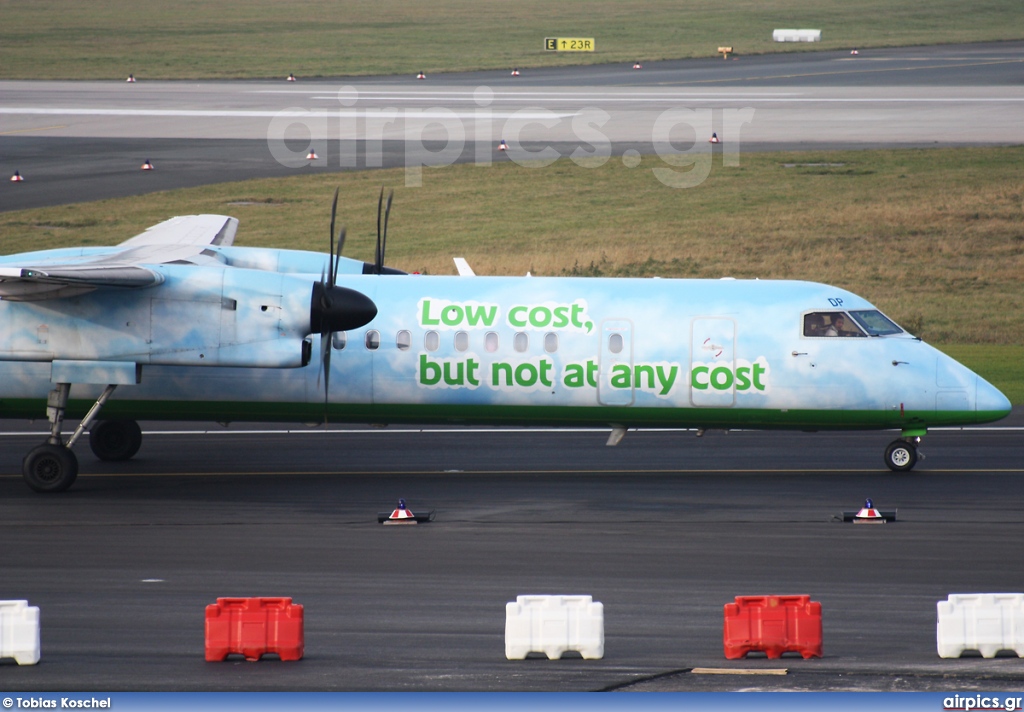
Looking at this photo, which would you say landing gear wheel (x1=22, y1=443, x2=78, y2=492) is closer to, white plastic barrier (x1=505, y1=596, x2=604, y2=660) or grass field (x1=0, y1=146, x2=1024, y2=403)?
white plastic barrier (x1=505, y1=596, x2=604, y2=660)

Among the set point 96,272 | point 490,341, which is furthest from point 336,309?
point 96,272

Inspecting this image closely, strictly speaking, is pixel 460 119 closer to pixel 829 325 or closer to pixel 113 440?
pixel 113 440

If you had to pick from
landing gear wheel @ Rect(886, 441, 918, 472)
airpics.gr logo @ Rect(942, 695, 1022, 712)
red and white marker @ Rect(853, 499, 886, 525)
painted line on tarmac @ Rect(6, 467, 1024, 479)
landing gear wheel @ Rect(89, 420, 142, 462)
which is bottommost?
airpics.gr logo @ Rect(942, 695, 1022, 712)

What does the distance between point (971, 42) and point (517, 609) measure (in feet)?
297

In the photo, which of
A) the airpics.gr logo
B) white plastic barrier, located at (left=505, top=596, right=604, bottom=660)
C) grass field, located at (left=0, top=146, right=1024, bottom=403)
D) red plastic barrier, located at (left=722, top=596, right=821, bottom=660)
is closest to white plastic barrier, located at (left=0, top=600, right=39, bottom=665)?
white plastic barrier, located at (left=505, top=596, right=604, bottom=660)

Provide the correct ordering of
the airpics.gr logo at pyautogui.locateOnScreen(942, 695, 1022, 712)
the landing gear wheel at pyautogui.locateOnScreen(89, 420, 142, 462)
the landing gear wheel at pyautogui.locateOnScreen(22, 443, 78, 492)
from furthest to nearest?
the landing gear wheel at pyautogui.locateOnScreen(89, 420, 142, 462), the landing gear wheel at pyautogui.locateOnScreen(22, 443, 78, 492), the airpics.gr logo at pyautogui.locateOnScreen(942, 695, 1022, 712)

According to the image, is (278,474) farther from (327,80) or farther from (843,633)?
(327,80)

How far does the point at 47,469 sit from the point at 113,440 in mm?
3075

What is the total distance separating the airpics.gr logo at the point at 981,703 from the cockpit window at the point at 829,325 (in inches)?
445

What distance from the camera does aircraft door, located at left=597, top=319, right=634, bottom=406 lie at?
21.6 meters

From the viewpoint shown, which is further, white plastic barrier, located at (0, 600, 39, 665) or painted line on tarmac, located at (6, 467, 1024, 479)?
painted line on tarmac, located at (6, 467, 1024, 479)

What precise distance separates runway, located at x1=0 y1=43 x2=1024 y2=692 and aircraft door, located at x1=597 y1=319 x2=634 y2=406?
1.32 meters

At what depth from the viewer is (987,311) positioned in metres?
38.9

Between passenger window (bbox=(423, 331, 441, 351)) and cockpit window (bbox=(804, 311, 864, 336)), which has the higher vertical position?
cockpit window (bbox=(804, 311, 864, 336))
